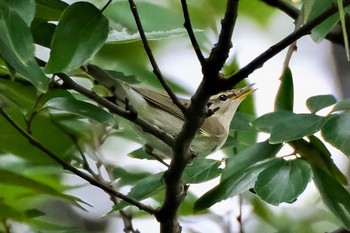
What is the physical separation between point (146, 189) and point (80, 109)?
27 centimetres

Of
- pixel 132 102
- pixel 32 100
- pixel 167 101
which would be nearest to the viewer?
pixel 32 100

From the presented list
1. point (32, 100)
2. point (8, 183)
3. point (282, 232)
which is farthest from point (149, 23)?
point (282, 232)

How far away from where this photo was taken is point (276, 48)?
4.01ft

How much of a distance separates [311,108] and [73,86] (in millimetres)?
538

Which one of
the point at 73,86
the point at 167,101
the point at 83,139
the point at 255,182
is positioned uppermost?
the point at 167,101

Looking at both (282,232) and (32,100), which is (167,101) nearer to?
(282,232)

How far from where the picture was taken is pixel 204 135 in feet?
8.05

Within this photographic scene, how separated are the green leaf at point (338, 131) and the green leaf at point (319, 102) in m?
0.14

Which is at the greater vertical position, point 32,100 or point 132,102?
point 132,102

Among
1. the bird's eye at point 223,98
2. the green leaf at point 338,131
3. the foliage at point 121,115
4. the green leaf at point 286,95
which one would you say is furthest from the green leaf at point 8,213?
the bird's eye at point 223,98

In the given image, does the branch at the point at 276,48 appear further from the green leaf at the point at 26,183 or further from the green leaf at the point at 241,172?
the green leaf at the point at 26,183

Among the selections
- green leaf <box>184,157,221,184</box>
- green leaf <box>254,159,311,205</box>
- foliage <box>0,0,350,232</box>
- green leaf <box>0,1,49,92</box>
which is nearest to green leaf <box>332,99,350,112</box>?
foliage <box>0,0,350,232</box>

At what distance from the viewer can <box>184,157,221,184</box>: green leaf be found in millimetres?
1798

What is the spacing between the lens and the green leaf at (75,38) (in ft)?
4.32
